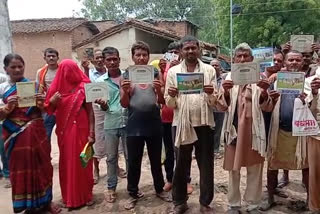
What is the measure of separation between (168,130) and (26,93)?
176 cm

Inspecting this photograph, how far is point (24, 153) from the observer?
4027mm

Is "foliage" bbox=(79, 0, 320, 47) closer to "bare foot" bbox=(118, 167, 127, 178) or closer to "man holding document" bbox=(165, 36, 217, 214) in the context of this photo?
"bare foot" bbox=(118, 167, 127, 178)

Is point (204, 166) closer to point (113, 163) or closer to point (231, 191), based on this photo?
point (231, 191)

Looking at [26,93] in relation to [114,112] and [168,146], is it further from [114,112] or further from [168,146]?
[168,146]

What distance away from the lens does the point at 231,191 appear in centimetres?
396

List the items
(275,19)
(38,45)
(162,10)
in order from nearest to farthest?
(38,45), (275,19), (162,10)

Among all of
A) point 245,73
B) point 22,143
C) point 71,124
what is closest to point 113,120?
point 71,124

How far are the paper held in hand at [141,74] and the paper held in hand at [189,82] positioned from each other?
39 cm

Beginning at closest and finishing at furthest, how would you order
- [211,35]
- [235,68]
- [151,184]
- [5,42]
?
[235,68] → [151,184] → [5,42] → [211,35]

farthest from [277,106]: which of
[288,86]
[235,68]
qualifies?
[235,68]

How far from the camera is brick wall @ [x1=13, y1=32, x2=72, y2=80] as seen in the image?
22203 millimetres

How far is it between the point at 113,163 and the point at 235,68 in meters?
1.96

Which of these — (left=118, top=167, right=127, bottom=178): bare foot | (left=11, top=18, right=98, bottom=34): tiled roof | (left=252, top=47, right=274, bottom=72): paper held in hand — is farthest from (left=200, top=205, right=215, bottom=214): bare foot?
(left=11, top=18, right=98, bottom=34): tiled roof

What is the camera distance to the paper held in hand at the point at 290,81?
349 centimetres
